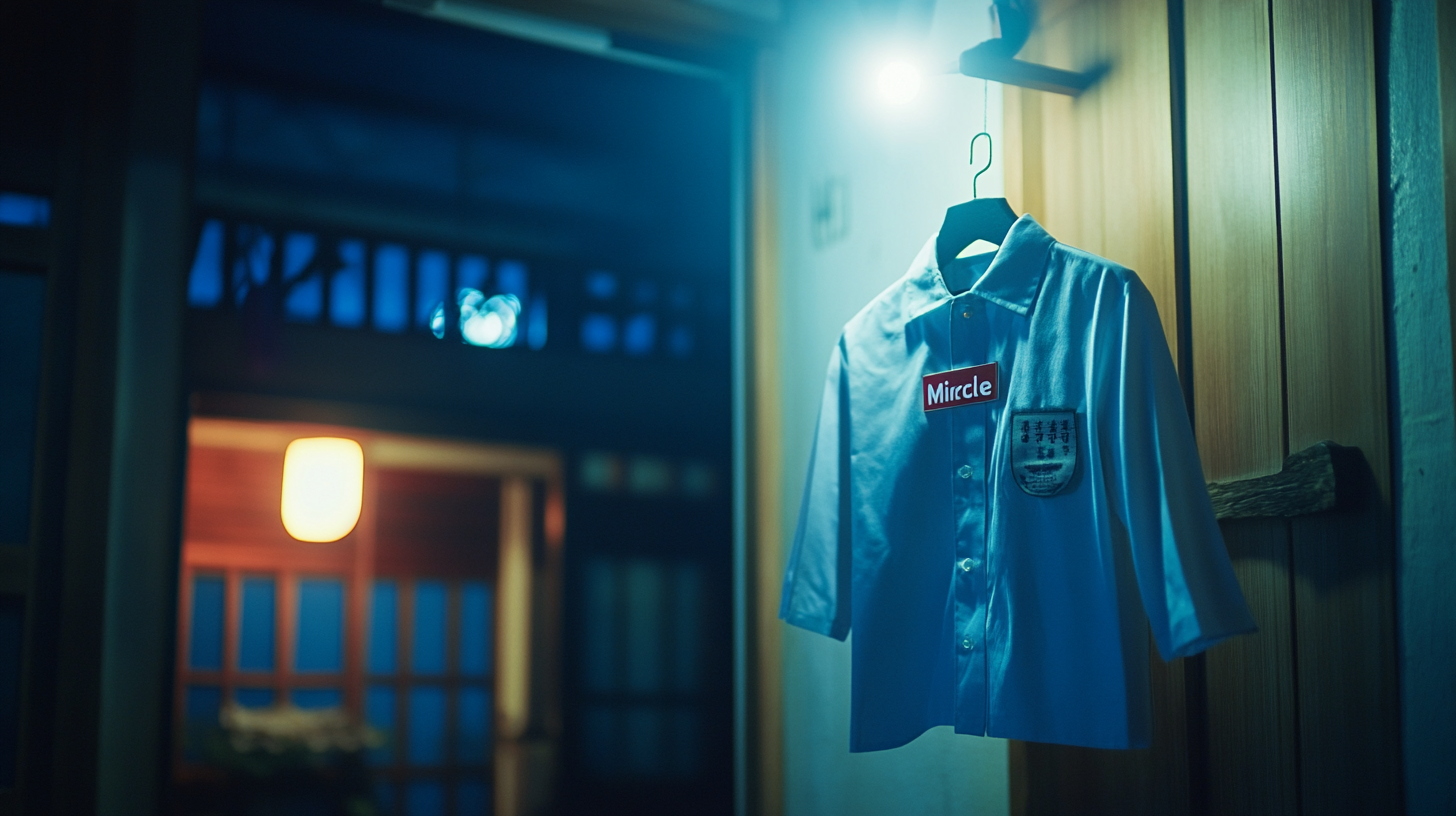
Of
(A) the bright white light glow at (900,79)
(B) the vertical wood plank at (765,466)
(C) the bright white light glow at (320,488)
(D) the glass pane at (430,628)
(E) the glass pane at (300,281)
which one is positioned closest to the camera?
(A) the bright white light glow at (900,79)

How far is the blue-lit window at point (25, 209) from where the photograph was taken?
184cm

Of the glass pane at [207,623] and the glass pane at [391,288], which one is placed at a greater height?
the glass pane at [391,288]

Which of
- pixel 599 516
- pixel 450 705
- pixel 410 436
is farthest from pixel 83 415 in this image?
pixel 450 705

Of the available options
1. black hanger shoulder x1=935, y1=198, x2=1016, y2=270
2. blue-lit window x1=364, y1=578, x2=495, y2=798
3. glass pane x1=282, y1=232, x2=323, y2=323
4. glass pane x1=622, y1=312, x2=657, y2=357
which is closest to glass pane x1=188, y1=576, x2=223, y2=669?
blue-lit window x1=364, y1=578, x2=495, y2=798

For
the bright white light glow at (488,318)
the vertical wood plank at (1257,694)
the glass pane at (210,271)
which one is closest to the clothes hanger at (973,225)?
the vertical wood plank at (1257,694)

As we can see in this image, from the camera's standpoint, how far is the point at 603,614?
470 cm

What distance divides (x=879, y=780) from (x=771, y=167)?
139 centimetres

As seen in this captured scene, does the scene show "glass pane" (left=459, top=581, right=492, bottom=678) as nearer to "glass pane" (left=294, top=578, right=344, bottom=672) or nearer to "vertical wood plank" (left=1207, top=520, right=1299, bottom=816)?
"glass pane" (left=294, top=578, right=344, bottom=672)

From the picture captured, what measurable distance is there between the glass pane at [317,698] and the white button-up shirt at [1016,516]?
488 cm

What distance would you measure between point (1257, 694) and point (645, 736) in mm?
3778

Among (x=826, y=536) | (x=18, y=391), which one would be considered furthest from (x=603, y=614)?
(x=826, y=536)

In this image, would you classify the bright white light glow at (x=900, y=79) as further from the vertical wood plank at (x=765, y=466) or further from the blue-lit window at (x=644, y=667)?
the blue-lit window at (x=644, y=667)

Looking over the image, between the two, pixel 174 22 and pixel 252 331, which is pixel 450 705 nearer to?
pixel 252 331

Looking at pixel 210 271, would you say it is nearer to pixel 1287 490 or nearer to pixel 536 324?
pixel 536 324
